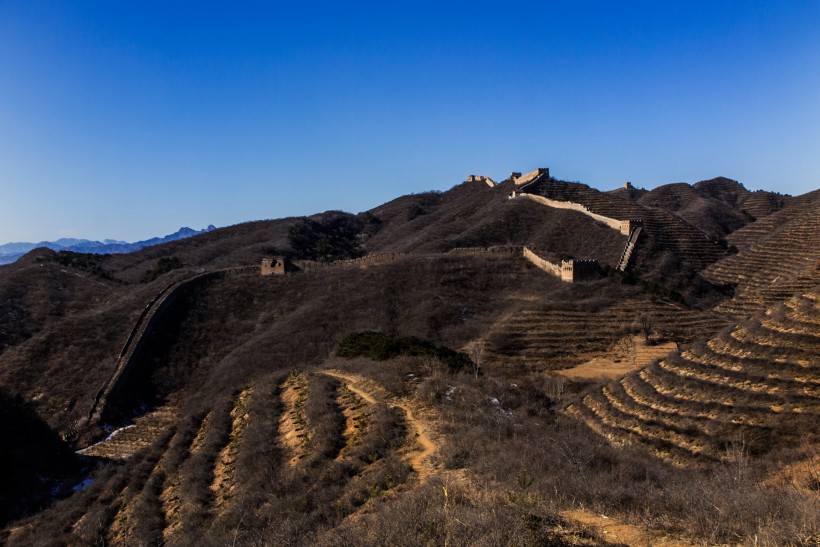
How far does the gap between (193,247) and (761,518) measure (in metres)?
72.6

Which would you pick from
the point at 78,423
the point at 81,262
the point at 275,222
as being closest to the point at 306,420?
the point at 78,423

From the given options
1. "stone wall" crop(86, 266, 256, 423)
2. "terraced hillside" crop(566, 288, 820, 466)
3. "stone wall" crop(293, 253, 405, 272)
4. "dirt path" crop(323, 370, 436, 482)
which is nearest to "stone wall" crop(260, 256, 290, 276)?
"stone wall" crop(86, 266, 256, 423)

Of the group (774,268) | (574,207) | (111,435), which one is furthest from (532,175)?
(111,435)

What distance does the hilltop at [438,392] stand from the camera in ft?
26.7

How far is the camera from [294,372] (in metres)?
19.7

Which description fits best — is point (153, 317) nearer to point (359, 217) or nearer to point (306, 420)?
point (306, 420)

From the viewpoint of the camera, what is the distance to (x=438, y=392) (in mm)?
14156

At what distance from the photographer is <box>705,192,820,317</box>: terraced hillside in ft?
99.5

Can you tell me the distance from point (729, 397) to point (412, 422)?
7437 millimetres

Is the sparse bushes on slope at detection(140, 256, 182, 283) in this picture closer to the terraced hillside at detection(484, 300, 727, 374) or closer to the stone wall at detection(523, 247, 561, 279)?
the stone wall at detection(523, 247, 561, 279)

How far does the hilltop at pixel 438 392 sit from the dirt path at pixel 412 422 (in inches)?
2.9

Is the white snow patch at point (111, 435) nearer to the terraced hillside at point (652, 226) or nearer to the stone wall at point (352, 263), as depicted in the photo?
the stone wall at point (352, 263)

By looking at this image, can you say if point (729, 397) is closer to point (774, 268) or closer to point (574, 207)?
point (774, 268)

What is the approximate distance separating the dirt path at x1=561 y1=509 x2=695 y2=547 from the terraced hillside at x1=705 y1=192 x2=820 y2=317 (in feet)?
87.2
